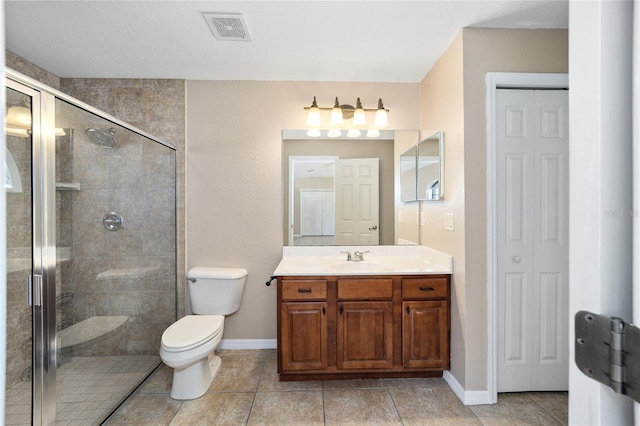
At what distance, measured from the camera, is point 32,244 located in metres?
1.43

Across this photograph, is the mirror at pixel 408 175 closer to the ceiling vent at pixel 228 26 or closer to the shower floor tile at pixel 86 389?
the ceiling vent at pixel 228 26

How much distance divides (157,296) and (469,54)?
Result: 285cm

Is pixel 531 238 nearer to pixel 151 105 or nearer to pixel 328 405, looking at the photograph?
pixel 328 405

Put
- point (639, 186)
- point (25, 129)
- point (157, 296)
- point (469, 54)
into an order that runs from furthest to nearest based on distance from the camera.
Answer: point (157, 296)
point (469, 54)
point (25, 129)
point (639, 186)

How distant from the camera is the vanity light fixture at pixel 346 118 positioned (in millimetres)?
2643

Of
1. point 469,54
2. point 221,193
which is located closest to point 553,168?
point 469,54

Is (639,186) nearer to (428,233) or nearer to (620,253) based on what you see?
(620,253)

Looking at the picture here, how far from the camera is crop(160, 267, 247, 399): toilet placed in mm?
1951

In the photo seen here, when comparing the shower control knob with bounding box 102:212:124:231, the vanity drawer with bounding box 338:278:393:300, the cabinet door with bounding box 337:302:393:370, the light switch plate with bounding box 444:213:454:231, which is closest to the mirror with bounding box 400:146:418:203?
the light switch plate with bounding box 444:213:454:231

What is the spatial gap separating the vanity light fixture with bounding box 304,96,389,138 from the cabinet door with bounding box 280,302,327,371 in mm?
1506

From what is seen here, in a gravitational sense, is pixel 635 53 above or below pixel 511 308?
above

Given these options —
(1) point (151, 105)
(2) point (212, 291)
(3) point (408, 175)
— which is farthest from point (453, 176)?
(1) point (151, 105)

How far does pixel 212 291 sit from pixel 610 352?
258 cm

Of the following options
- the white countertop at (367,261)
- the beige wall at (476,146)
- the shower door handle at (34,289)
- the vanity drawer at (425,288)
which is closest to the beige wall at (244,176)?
the white countertop at (367,261)
